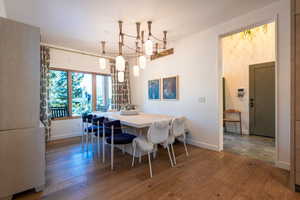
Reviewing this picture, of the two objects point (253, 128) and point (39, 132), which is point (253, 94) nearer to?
point (253, 128)

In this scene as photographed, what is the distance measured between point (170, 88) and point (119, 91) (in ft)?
6.90

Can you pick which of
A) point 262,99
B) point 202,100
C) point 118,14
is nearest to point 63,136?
point 118,14

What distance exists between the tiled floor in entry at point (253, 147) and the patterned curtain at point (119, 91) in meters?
3.42

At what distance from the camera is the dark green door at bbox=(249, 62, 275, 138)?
4051 mm

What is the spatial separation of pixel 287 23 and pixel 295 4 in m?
0.65

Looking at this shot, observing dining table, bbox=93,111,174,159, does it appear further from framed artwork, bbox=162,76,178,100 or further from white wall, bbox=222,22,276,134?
white wall, bbox=222,22,276,134

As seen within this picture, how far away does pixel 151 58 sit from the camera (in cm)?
470

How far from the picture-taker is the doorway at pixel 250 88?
4.01 meters

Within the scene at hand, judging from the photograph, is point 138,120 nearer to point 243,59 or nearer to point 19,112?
point 19,112

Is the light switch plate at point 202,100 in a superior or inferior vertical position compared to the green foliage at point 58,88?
inferior

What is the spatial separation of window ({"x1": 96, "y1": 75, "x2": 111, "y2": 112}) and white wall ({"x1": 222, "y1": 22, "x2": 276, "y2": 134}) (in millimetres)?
4196

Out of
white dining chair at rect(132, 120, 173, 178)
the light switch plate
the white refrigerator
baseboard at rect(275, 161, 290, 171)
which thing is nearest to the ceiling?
the white refrigerator

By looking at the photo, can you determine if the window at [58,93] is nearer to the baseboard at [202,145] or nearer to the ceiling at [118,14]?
the ceiling at [118,14]

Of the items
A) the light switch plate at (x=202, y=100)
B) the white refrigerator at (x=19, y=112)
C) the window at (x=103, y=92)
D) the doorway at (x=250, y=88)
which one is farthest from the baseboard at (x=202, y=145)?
the window at (x=103, y=92)
